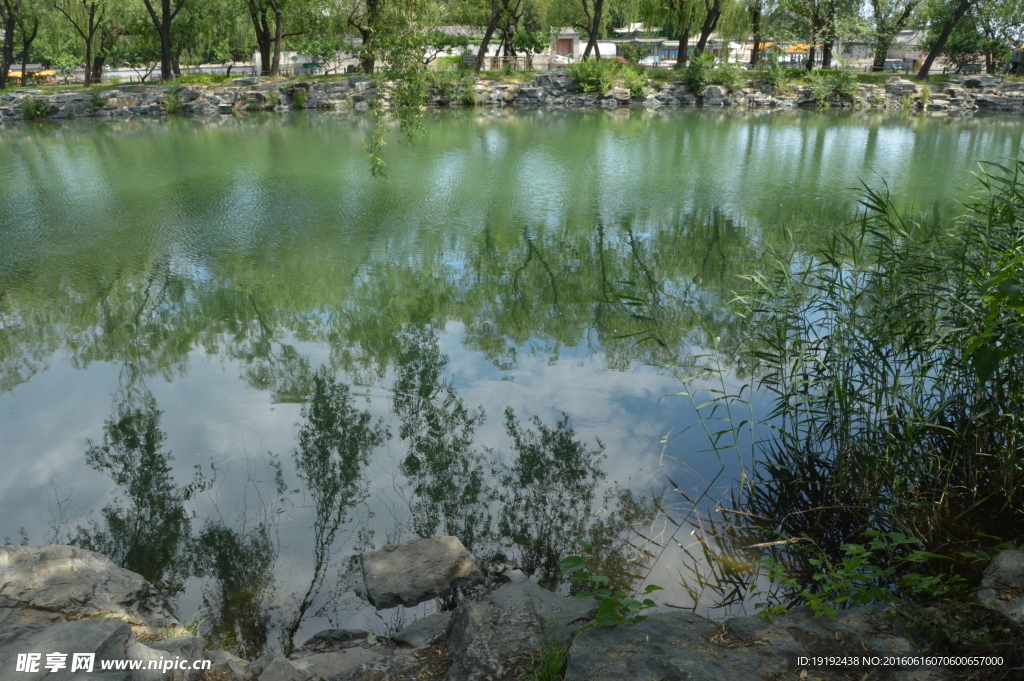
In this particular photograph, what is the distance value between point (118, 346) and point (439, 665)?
4.52m

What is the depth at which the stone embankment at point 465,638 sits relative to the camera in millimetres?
2396

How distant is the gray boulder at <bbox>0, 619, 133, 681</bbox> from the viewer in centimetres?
227

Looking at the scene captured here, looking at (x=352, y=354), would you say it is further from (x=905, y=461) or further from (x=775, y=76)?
(x=775, y=76)

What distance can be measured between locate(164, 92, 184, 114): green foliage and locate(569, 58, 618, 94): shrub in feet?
41.6

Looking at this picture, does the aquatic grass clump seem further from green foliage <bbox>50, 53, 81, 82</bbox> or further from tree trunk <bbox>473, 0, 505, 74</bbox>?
green foliage <bbox>50, 53, 81, 82</bbox>

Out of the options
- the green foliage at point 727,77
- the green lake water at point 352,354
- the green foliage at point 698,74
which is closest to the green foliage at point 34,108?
the green lake water at point 352,354

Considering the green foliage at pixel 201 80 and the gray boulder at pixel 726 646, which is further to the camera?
the green foliage at pixel 201 80

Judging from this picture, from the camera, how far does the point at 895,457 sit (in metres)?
3.55

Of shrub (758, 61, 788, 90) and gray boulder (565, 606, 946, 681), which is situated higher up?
shrub (758, 61, 788, 90)

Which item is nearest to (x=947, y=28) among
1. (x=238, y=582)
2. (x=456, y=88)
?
(x=456, y=88)

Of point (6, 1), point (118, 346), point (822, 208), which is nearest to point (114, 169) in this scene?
point (118, 346)

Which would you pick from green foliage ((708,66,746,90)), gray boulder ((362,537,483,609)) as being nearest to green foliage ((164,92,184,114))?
green foliage ((708,66,746,90))

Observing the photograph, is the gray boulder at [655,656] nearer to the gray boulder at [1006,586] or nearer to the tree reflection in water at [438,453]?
the gray boulder at [1006,586]

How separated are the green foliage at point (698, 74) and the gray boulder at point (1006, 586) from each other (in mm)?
24603
